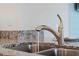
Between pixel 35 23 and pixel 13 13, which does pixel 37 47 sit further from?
pixel 13 13

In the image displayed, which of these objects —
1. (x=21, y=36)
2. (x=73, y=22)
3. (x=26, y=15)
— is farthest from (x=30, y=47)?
(x=73, y=22)

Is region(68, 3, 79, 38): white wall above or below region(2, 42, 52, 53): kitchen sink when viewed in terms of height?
above

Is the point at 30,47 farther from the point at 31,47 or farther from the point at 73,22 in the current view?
the point at 73,22

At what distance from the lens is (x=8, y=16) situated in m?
2.05

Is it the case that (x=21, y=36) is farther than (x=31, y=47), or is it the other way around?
(x=21, y=36)

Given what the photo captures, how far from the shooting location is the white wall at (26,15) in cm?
200

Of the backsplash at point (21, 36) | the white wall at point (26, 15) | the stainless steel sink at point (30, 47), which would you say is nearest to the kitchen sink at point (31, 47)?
the stainless steel sink at point (30, 47)

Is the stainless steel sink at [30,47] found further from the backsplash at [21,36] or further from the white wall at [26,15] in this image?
the white wall at [26,15]

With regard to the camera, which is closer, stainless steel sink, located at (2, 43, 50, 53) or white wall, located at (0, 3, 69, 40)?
stainless steel sink, located at (2, 43, 50, 53)

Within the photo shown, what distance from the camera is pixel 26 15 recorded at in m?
2.04

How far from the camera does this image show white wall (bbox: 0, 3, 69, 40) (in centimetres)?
200

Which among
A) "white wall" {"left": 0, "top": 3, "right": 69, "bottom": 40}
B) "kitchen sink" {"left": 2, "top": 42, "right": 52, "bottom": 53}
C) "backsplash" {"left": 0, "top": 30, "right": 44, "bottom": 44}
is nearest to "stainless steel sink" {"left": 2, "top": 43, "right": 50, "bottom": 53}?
"kitchen sink" {"left": 2, "top": 42, "right": 52, "bottom": 53}

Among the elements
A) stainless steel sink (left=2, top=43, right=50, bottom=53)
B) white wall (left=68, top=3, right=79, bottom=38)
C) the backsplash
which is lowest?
stainless steel sink (left=2, top=43, right=50, bottom=53)

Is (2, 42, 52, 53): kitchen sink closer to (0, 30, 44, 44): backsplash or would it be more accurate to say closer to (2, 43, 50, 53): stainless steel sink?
(2, 43, 50, 53): stainless steel sink
